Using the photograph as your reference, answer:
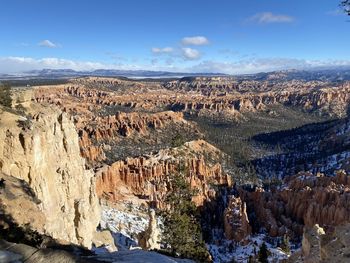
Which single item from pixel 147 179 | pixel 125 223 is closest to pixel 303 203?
pixel 147 179

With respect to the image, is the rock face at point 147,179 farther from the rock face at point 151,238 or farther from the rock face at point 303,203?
the rock face at point 151,238

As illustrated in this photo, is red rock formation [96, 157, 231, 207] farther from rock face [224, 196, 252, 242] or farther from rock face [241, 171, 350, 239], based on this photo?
rock face [241, 171, 350, 239]

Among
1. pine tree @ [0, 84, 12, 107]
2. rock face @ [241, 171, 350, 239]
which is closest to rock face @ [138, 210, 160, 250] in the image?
pine tree @ [0, 84, 12, 107]

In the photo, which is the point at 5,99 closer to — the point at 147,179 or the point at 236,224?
the point at 236,224

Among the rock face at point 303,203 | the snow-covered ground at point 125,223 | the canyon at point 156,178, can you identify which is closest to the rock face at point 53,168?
the canyon at point 156,178

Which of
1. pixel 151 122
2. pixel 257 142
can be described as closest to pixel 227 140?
pixel 257 142
